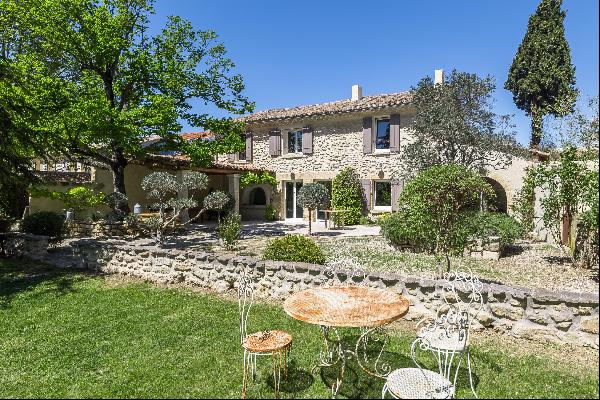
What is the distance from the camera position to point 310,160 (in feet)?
61.9

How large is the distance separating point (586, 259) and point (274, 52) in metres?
10.5

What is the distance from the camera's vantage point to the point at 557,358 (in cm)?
422

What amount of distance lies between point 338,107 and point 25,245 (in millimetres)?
13988

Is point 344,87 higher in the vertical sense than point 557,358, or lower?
higher

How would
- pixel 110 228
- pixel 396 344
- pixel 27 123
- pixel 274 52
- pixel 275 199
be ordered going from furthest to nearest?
pixel 275 199
pixel 110 228
pixel 274 52
pixel 27 123
pixel 396 344

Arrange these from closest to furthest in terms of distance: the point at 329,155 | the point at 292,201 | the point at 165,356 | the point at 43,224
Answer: the point at 165,356
the point at 43,224
the point at 329,155
the point at 292,201

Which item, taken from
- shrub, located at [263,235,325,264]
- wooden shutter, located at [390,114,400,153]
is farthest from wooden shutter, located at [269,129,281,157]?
shrub, located at [263,235,325,264]

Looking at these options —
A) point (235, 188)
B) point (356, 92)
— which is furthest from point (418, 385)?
point (356, 92)

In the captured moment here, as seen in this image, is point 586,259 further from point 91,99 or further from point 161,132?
point 91,99

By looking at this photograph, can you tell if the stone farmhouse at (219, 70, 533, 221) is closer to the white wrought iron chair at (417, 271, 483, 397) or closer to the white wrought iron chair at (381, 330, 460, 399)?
the white wrought iron chair at (417, 271, 483, 397)

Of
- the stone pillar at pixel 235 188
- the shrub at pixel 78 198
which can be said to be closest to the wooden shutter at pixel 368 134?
the stone pillar at pixel 235 188

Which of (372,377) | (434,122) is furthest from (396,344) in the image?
(434,122)

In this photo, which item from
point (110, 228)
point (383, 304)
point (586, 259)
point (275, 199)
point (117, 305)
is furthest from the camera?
point (275, 199)

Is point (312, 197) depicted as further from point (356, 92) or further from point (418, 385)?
point (418, 385)
